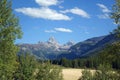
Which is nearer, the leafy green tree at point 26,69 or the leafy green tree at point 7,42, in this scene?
the leafy green tree at point 7,42

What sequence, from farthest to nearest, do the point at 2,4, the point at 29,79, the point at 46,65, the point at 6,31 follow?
the point at 46,65
the point at 29,79
the point at 2,4
the point at 6,31

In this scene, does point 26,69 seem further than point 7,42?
Yes

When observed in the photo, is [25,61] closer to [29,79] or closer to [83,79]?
[29,79]

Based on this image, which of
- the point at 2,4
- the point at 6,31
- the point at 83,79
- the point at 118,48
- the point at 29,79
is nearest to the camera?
the point at 118,48

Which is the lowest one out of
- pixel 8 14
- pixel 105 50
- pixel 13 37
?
pixel 105 50

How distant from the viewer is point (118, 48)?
73.5ft

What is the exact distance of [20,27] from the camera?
1409 inches

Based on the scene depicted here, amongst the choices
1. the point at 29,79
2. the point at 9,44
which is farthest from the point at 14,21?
the point at 29,79

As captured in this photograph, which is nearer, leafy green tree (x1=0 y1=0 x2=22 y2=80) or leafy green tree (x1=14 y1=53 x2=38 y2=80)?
leafy green tree (x1=0 y1=0 x2=22 y2=80)

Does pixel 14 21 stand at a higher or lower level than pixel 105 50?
higher

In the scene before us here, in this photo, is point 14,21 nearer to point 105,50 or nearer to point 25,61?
point 105,50

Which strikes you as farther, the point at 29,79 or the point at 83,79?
the point at 83,79

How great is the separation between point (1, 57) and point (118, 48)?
15211 mm

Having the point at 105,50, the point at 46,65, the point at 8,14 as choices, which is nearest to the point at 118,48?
the point at 105,50
